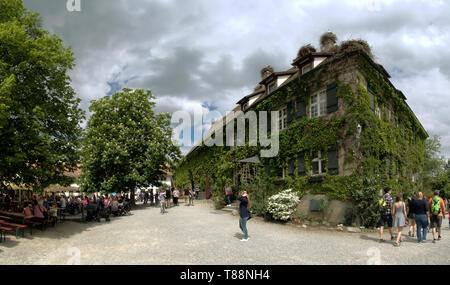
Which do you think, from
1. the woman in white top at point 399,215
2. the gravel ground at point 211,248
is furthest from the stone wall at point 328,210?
the woman in white top at point 399,215

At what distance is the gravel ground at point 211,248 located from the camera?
25.1ft

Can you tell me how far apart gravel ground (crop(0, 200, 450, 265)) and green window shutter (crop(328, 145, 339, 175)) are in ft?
10.7

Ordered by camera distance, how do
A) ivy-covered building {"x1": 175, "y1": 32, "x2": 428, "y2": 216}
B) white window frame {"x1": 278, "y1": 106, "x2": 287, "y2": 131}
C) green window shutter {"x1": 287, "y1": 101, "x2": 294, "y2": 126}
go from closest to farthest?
ivy-covered building {"x1": 175, "y1": 32, "x2": 428, "y2": 216}, green window shutter {"x1": 287, "y1": 101, "x2": 294, "y2": 126}, white window frame {"x1": 278, "y1": 106, "x2": 287, "y2": 131}

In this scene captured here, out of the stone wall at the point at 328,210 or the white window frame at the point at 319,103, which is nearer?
the stone wall at the point at 328,210

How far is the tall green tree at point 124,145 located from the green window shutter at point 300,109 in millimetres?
12764

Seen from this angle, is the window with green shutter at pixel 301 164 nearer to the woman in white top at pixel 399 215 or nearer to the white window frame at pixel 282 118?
the white window frame at pixel 282 118

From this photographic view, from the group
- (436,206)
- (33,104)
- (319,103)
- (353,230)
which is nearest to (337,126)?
(319,103)

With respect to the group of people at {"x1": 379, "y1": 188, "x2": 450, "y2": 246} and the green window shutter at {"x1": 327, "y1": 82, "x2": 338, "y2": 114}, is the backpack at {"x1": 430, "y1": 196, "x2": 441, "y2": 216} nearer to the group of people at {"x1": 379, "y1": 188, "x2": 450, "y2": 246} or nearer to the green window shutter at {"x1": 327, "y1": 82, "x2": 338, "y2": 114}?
the group of people at {"x1": 379, "y1": 188, "x2": 450, "y2": 246}

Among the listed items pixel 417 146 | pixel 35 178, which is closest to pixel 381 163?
pixel 417 146

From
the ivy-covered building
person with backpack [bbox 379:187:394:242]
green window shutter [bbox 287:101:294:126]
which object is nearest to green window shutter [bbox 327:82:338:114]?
the ivy-covered building

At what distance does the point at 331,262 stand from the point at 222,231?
217 inches

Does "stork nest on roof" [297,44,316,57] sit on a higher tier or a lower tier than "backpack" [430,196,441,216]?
higher

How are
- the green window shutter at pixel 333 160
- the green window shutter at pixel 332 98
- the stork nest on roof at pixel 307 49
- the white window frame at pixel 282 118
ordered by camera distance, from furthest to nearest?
1. the stork nest on roof at pixel 307 49
2. the white window frame at pixel 282 118
3. the green window shutter at pixel 332 98
4. the green window shutter at pixel 333 160

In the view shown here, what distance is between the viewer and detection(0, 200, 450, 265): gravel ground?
766 cm
